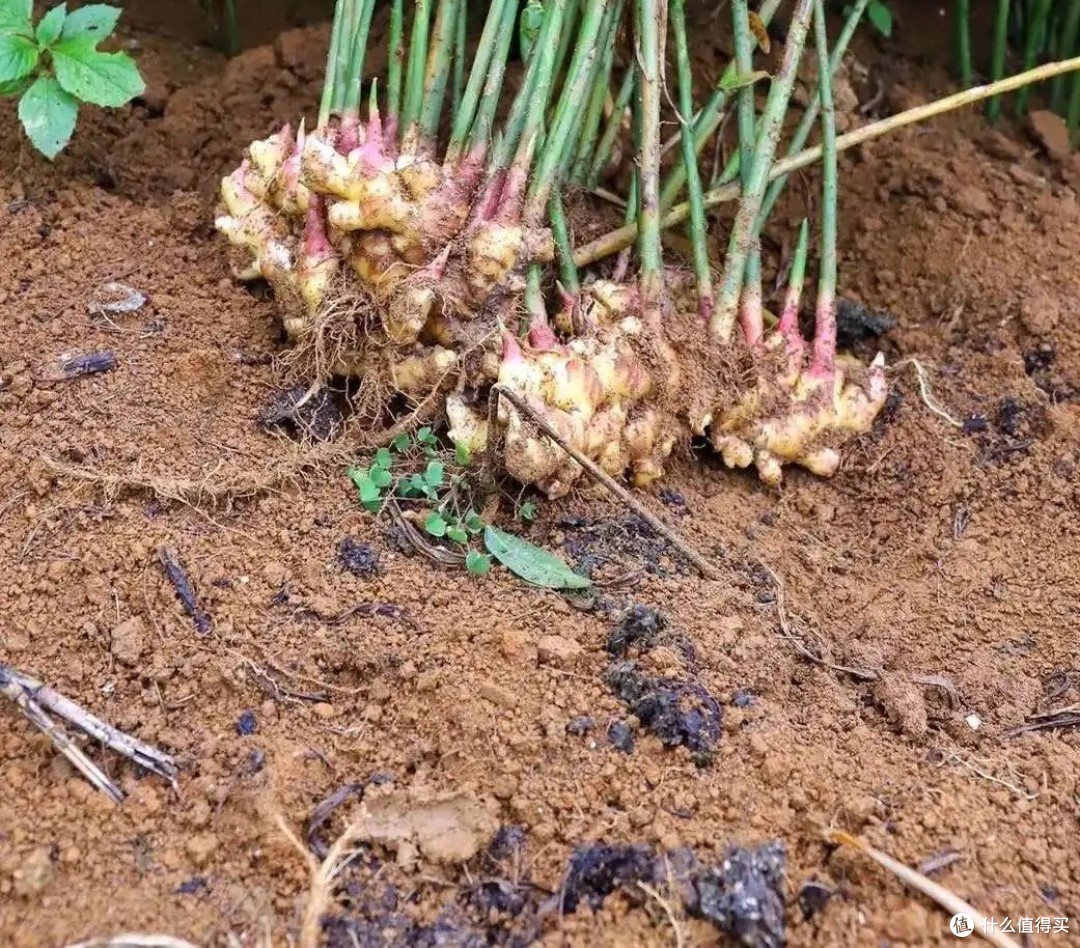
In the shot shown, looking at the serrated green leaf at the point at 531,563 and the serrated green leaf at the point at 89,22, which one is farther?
the serrated green leaf at the point at 89,22

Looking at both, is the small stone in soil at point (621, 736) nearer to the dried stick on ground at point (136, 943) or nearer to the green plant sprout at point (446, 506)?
the green plant sprout at point (446, 506)

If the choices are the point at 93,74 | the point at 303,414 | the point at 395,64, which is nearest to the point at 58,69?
the point at 93,74

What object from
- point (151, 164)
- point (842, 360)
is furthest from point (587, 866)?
point (151, 164)

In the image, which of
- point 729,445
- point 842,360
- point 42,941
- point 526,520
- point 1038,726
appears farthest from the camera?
point 842,360

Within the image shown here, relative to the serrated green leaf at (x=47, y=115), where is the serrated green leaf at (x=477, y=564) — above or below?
below

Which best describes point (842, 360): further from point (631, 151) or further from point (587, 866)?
point (587, 866)

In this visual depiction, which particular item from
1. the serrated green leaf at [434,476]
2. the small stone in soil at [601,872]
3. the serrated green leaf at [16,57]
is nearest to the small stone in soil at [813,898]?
the small stone in soil at [601,872]

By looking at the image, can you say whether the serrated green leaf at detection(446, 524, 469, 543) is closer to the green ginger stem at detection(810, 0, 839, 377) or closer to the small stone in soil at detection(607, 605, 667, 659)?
→ the small stone in soil at detection(607, 605, 667, 659)

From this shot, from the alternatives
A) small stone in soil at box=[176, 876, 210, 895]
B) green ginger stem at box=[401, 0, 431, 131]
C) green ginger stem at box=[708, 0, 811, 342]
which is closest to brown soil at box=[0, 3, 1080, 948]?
small stone in soil at box=[176, 876, 210, 895]
